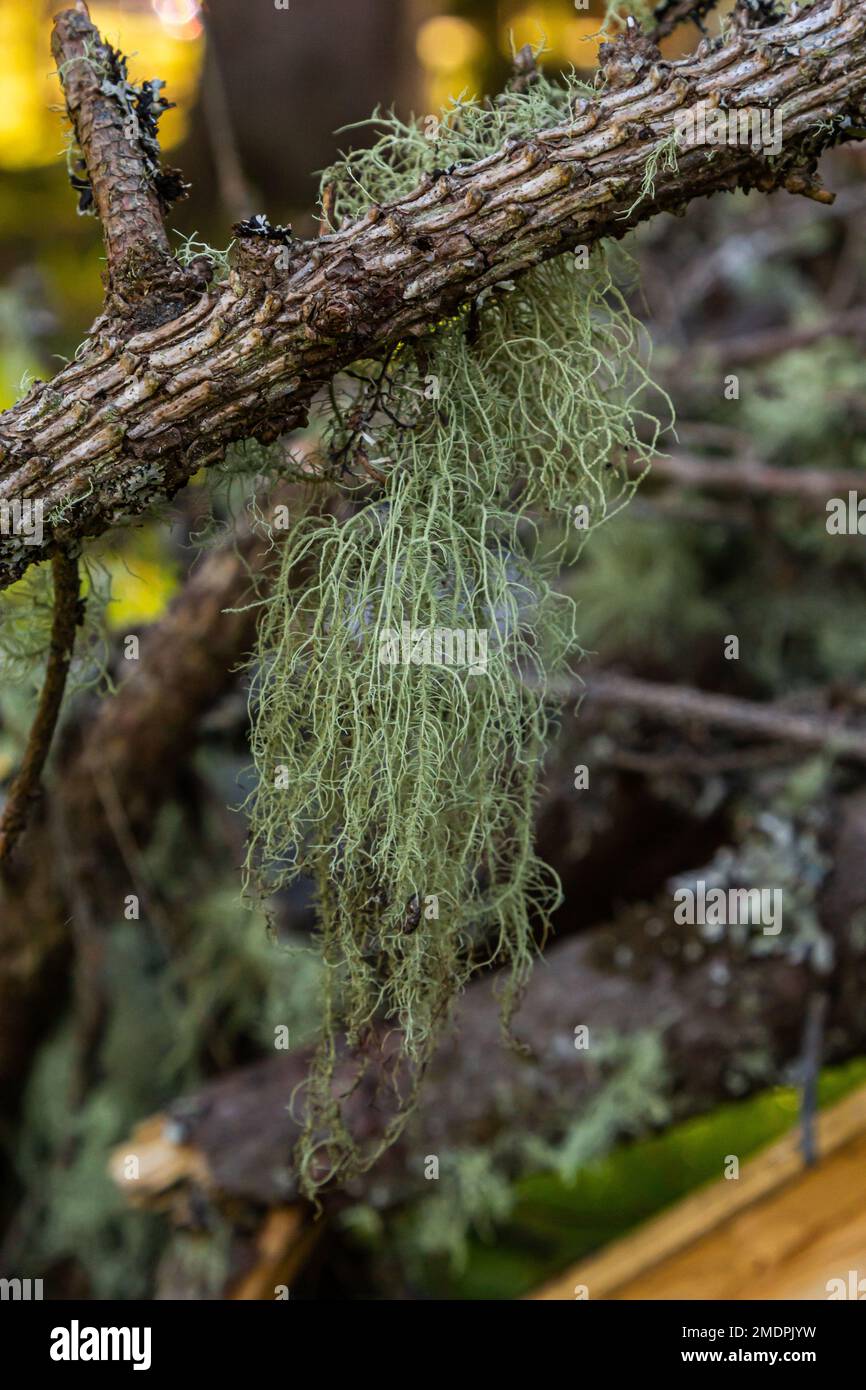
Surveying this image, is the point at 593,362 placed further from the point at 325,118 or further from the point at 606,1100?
the point at 325,118

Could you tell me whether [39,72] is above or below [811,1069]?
above

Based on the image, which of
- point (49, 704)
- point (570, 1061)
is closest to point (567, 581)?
point (570, 1061)

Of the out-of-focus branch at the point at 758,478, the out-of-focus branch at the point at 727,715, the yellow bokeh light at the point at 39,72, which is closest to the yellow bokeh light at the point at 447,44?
the yellow bokeh light at the point at 39,72

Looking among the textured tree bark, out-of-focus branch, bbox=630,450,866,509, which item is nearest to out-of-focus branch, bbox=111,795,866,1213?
out-of-focus branch, bbox=630,450,866,509

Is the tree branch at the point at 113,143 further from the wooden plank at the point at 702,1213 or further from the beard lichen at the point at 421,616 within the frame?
the wooden plank at the point at 702,1213

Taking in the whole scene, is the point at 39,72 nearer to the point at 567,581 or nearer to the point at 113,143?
the point at 567,581

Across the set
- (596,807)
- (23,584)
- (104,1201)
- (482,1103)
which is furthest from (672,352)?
(104,1201)
